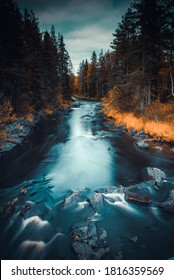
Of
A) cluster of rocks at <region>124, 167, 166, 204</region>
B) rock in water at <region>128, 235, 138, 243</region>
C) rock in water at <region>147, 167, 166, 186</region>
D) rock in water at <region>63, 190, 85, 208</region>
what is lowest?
rock in water at <region>128, 235, 138, 243</region>

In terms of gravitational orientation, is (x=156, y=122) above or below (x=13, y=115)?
below

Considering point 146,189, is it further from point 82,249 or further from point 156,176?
point 82,249

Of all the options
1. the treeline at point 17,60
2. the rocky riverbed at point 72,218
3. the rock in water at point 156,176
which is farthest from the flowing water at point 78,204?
the treeline at point 17,60

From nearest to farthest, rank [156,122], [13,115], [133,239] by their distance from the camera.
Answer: [133,239] < [156,122] < [13,115]

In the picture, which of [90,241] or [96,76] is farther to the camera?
[96,76]

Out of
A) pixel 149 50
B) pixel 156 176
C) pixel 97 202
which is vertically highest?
pixel 149 50

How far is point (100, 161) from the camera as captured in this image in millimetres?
11820

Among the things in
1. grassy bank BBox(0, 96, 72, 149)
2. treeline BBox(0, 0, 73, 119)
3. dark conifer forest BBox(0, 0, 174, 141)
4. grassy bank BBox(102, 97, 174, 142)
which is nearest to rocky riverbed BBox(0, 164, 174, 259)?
grassy bank BBox(102, 97, 174, 142)

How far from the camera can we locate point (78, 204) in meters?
6.85

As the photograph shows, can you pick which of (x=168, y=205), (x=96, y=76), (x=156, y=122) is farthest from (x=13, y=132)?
(x=96, y=76)

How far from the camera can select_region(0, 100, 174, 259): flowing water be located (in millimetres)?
5117

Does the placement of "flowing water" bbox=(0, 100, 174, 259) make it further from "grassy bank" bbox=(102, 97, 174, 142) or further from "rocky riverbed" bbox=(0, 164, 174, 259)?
"grassy bank" bbox=(102, 97, 174, 142)

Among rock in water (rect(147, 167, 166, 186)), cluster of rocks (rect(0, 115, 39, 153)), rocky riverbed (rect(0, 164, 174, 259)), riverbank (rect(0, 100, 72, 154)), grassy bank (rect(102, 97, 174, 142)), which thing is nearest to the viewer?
rocky riverbed (rect(0, 164, 174, 259))

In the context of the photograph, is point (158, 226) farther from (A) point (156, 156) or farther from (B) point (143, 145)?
(B) point (143, 145)
